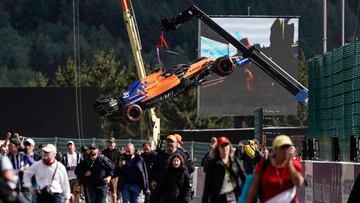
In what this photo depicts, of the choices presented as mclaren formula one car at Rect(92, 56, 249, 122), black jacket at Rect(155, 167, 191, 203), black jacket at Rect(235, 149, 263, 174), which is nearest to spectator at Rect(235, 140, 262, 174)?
black jacket at Rect(235, 149, 263, 174)

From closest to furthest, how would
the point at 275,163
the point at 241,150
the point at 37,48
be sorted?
the point at 275,163 → the point at 241,150 → the point at 37,48

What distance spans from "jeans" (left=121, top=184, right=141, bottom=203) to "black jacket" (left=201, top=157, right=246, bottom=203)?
8306 mm

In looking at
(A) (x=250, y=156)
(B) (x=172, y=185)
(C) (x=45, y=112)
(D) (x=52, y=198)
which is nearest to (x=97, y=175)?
(A) (x=250, y=156)

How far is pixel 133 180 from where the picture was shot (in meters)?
23.5

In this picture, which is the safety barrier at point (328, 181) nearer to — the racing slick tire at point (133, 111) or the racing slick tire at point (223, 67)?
the racing slick tire at point (223, 67)

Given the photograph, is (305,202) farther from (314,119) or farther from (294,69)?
(294,69)

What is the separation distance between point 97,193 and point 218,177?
9.47 m

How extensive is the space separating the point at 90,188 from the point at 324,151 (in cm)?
624

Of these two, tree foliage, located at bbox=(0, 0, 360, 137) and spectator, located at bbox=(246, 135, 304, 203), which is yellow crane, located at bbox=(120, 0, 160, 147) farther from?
tree foliage, located at bbox=(0, 0, 360, 137)

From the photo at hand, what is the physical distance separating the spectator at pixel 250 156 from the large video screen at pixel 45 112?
3063cm

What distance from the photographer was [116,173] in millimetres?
24875

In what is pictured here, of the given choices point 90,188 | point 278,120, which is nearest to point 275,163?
point 90,188

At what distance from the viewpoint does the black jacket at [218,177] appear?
49.2 ft

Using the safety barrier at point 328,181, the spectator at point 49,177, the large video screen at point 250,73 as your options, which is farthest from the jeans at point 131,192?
the large video screen at point 250,73
